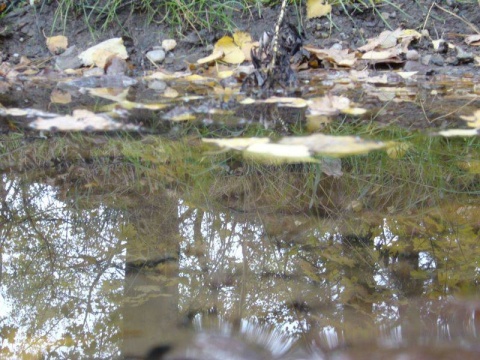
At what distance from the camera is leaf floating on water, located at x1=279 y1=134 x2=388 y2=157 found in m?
1.56

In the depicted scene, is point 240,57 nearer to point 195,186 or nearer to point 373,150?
point 373,150

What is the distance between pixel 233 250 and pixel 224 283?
0.34 feet

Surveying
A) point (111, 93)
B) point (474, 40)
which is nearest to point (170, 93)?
point (111, 93)

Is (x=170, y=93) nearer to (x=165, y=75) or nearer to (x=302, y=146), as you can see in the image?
(x=165, y=75)

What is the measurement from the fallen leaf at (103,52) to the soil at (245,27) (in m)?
0.09

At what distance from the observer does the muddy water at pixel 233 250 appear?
81cm

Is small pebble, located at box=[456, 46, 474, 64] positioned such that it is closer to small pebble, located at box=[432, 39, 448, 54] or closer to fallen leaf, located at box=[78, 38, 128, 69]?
small pebble, located at box=[432, 39, 448, 54]

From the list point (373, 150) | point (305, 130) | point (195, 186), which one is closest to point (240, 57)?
point (305, 130)

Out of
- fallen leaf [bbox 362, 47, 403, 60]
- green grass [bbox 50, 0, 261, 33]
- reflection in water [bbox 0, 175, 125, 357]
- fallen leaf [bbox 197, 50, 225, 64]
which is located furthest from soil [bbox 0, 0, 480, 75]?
reflection in water [bbox 0, 175, 125, 357]

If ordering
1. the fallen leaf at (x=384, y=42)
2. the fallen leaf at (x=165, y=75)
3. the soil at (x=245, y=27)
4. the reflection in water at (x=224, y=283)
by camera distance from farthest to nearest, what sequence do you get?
the soil at (x=245, y=27), the fallen leaf at (x=384, y=42), the fallen leaf at (x=165, y=75), the reflection in water at (x=224, y=283)

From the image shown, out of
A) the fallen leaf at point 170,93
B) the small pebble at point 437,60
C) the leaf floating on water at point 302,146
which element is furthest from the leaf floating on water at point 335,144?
the small pebble at point 437,60

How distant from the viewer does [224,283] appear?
951mm

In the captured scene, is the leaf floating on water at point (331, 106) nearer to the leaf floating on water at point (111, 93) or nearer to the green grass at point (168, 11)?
the leaf floating on water at point (111, 93)

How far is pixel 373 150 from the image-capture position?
158 cm
